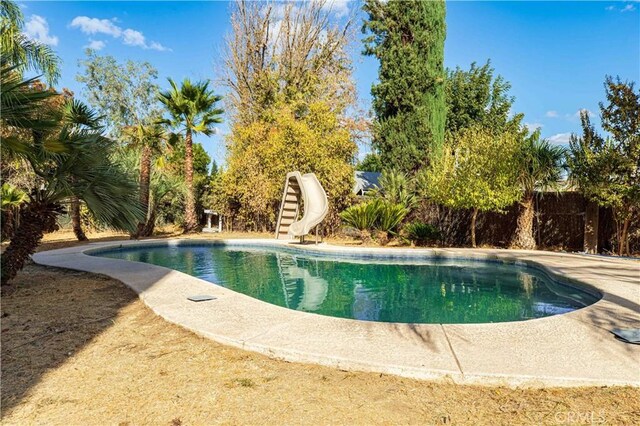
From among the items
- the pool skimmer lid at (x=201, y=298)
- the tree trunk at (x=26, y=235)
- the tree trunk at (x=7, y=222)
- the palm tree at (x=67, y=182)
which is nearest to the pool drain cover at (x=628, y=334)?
the pool skimmer lid at (x=201, y=298)

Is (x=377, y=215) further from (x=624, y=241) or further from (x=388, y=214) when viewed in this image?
(x=624, y=241)

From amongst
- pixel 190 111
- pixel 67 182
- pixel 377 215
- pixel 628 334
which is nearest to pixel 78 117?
pixel 67 182

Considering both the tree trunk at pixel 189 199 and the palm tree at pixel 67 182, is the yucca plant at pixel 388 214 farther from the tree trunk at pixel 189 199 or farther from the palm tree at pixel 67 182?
the tree trunk at pixel 189 199

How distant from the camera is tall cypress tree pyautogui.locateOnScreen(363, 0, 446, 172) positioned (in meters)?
17.2

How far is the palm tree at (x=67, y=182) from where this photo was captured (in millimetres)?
5488

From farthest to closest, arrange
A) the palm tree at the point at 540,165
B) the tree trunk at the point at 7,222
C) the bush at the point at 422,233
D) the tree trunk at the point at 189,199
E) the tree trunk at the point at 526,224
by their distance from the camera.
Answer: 1. the tree trunk at the point at 189,199
2. the bush at the point at 422,233
3. the tree trunk at the point at 7,222
4. the tree trunk at the point at 526,224
5. the palm tree at the point at 540,165

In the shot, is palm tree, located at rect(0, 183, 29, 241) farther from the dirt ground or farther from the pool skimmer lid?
the dirt ground

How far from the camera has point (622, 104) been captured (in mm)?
10586

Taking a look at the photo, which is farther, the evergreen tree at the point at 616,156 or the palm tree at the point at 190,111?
the palm tree at the point at 190,111

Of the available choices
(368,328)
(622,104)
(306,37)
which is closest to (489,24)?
(622,104)

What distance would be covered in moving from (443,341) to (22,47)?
16.4 metres

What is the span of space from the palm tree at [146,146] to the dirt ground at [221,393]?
1300 cm

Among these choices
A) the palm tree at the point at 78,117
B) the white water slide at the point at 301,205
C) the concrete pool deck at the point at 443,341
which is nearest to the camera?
the concrete pool deck at the point at 443,341

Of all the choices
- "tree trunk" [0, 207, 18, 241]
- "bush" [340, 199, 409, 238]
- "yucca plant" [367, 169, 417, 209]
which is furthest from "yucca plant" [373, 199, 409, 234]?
"tree trunk" [0, 207, 18, 241]
